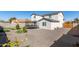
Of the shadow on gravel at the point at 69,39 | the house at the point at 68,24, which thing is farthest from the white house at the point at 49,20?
the shadow on gravel at the point at 69,39

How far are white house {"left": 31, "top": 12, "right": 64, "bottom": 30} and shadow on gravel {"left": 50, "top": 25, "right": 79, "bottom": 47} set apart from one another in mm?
147

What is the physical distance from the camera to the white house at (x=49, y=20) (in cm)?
264

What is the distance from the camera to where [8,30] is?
268 centimetres

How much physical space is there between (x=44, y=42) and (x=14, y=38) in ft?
1.22

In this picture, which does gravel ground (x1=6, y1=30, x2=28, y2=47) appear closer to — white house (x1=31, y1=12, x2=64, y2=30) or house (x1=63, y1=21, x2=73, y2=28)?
white house (x1=31, y1=12, x2=64, y2=30)

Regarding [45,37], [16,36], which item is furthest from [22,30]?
[45,37]

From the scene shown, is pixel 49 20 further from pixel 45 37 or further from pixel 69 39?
pixel 69 39

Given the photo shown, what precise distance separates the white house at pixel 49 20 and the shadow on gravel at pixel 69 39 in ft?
0.48

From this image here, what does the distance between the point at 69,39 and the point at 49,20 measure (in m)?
0.34

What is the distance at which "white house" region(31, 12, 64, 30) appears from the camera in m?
2.64

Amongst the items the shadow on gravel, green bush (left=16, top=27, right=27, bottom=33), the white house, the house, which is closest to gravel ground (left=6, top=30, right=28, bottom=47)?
green bush (left=16, top=27, right=27, bottom=33)

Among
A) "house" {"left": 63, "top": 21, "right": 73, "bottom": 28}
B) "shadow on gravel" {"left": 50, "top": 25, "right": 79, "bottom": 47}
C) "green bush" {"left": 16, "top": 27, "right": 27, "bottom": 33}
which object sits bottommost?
"shadow on gravel" {"left": 50, "top": 25, "right": 79, "bottom": 47}
